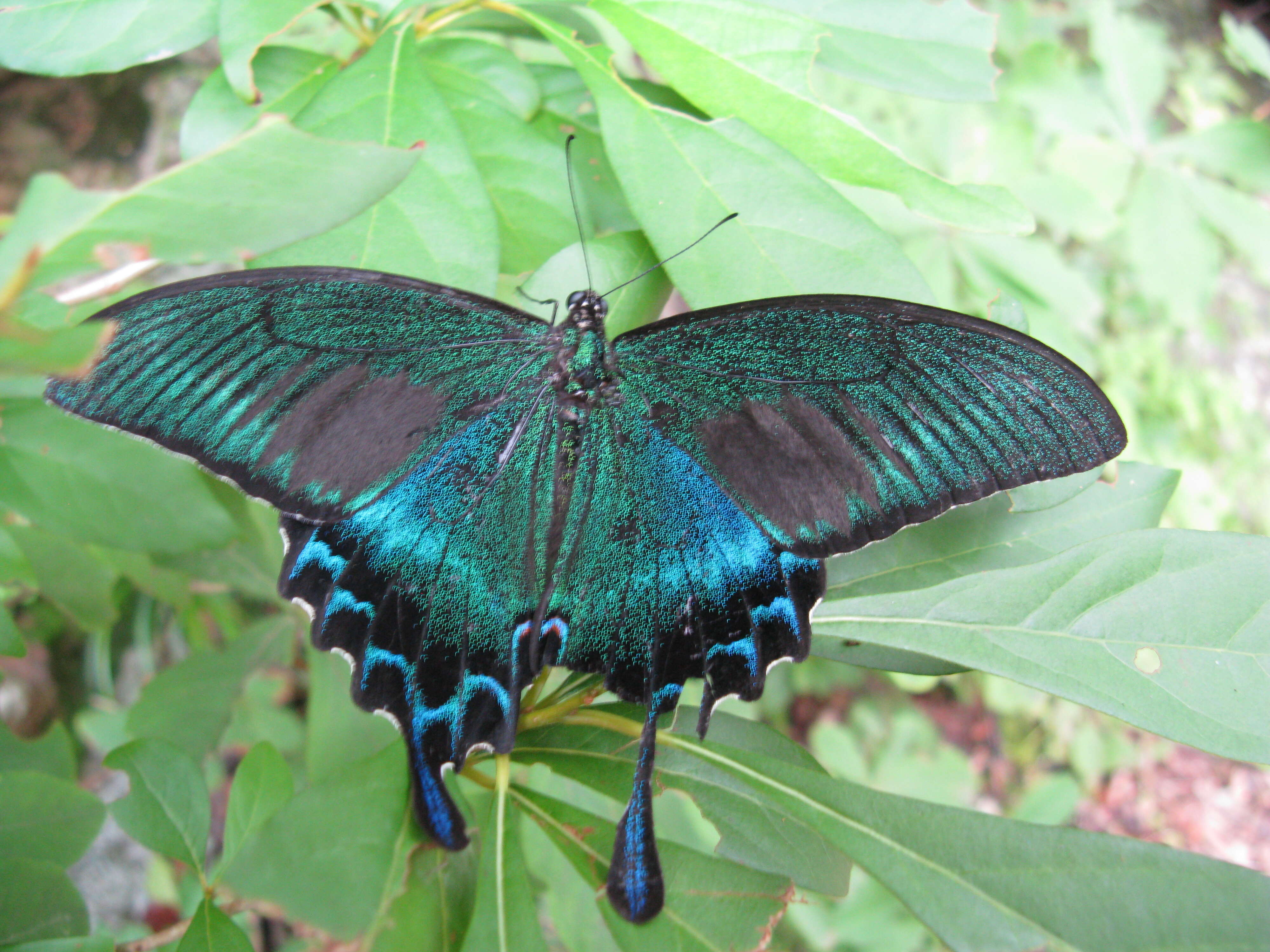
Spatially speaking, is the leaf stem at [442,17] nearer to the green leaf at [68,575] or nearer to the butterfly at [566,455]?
the butterfly at [566,455]

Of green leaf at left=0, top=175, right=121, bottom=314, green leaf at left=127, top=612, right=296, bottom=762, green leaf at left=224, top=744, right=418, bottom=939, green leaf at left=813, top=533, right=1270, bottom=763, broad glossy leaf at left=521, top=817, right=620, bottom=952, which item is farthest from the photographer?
green leaf at left=127, top=612, right=296, bottom=762

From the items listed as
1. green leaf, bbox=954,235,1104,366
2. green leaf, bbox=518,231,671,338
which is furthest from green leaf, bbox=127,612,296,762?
green leaf, bbox=954,235,1104,366

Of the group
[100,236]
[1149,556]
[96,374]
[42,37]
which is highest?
[42,37]

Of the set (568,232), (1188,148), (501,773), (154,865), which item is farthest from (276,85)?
(1188,148)

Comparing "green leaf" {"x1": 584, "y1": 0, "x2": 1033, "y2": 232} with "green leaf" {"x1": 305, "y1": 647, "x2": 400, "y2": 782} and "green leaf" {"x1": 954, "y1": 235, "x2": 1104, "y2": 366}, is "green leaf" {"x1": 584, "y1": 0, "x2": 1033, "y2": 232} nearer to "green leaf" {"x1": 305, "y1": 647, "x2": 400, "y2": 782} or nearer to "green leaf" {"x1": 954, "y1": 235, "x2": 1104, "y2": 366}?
"green leaf" {"x1": 305, "y1": 647, "x2": 400, "y2": 782}

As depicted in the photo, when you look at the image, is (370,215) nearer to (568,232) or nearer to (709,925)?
(568,232)
